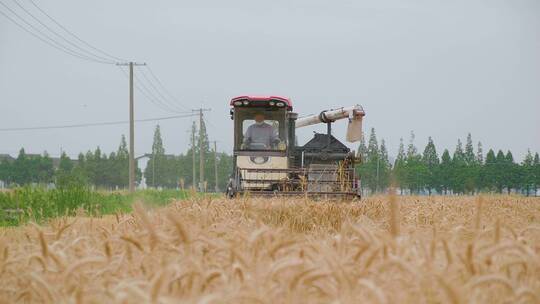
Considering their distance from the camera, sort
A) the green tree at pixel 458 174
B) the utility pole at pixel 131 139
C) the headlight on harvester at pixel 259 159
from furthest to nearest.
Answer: the green tree at pixel 458 174, the utility pole at pixel 131 139, the headlight on harvester at pixel 259 159

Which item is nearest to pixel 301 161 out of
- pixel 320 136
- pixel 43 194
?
pixel 320 136

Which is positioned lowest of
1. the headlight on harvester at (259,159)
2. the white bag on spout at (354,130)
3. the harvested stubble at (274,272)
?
the harvested stubble at (274,272)

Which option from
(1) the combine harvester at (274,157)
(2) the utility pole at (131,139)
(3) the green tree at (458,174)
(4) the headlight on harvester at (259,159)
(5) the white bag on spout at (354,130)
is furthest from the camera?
(3) the green tree at (458,174)

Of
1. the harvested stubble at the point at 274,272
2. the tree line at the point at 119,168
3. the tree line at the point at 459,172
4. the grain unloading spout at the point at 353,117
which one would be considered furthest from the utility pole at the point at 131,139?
Result: the tree line at the point at 119,168

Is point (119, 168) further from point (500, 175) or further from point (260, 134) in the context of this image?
point (260, 134)

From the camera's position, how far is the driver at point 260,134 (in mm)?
15500

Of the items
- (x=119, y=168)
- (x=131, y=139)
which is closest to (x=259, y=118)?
(x=131, y=139)

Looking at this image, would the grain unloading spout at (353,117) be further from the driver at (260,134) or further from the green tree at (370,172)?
the green tree at (370,172)

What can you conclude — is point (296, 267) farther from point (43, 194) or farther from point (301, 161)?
point (43, 194)

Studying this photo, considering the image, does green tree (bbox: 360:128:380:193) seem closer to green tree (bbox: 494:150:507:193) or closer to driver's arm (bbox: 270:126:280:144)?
green tree (bbox: 494:150:507:193)

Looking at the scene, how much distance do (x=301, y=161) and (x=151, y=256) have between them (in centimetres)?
1397

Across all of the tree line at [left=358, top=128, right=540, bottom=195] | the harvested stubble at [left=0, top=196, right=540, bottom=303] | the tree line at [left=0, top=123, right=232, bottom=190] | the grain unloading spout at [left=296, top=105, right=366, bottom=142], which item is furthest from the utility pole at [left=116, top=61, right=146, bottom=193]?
the tree line at [left=0, top=123, right=232, bottom=190]

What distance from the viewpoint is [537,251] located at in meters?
3.10

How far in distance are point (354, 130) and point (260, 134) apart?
3825mm
